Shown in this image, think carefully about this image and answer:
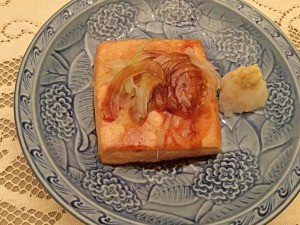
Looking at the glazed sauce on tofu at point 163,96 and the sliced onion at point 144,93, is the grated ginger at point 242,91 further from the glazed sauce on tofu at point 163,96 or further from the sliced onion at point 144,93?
the sliced onion at point 144,93

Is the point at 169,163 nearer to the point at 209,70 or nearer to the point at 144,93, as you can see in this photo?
the point at 144,93

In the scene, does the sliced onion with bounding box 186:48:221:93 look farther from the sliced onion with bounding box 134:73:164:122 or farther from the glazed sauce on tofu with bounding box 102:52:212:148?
the sliced onion with bounding box 134:73:164:122

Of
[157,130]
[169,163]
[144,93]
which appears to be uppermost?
[144,93]

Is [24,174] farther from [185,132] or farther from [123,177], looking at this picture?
[185,132]

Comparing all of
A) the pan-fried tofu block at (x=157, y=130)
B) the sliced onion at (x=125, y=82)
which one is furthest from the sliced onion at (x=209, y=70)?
the sliced onion at (x=125, y=82)

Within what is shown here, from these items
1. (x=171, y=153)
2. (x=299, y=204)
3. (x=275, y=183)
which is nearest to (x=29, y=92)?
(x=171, y=153)

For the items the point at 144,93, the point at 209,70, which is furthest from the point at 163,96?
the point at 209,70

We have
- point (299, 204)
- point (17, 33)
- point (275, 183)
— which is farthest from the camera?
point (17, 33)

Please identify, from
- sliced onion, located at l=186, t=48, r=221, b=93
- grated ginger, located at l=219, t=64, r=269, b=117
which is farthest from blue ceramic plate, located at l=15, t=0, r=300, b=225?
sliced onion, located at l=186, t=48, r=221, b=93
